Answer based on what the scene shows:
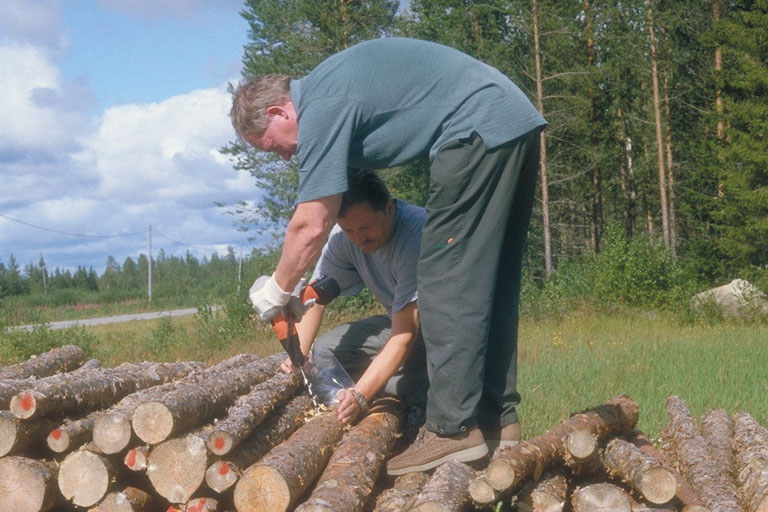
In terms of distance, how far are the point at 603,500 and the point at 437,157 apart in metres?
1.57

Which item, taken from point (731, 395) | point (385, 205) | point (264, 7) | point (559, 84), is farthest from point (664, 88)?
point (385, 205)

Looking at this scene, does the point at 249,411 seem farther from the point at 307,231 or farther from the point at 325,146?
the point at 325,146

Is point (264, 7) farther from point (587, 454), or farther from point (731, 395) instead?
point (587, 454)

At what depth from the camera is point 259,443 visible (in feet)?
11.9

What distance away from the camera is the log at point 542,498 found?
10.3 ft

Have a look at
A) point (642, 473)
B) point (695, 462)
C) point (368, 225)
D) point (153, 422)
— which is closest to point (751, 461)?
point (695, 462)

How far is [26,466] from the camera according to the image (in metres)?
3.44

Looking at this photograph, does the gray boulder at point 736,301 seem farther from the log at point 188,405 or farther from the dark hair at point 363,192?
the log at point 188,405

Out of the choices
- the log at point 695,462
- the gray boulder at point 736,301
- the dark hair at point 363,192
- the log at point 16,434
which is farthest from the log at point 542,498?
the gray boulder at point 736,301

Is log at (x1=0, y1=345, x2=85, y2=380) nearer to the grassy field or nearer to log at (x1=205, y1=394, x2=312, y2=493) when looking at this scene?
log at (x1=205, y1=394, x2=312, y2=493)

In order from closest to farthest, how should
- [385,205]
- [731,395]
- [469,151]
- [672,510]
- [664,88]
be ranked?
[672,510]
[469,151]
[385,205]
[731,395]
[664,88]

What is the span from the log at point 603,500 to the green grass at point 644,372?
78.6 inches

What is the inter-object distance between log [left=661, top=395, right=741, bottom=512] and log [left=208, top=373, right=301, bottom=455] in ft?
6.51

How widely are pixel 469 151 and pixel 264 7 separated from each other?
2159 centimetres
